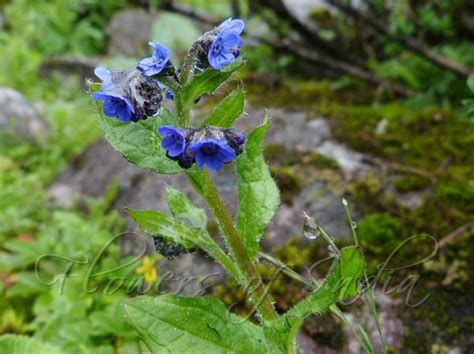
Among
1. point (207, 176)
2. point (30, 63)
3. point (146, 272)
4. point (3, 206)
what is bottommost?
point (30, 63)

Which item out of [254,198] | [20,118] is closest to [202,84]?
[254,198]

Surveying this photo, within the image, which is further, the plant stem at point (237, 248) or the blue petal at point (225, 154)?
the plant stem at point (237, 248)

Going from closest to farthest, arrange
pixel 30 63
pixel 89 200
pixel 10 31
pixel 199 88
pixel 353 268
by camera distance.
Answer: pixel 353 268 < pixel 199 88 < pixel 89 200 < pixel 30 63 < pixel 10 31

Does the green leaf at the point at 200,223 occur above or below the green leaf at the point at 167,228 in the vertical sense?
below

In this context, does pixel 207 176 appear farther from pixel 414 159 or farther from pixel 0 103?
pixel 0 103

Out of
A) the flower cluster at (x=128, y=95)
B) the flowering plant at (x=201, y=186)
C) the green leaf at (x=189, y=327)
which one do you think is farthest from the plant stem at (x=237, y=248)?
the flower cluster at (x=128, y=95)

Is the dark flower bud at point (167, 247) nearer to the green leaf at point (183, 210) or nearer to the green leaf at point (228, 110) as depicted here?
the green leaf at point (183, 210)

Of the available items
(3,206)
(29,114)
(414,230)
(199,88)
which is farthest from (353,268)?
(29,114)

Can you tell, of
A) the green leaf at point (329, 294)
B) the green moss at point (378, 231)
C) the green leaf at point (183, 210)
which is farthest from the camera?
the green moss at point (378, 231)
